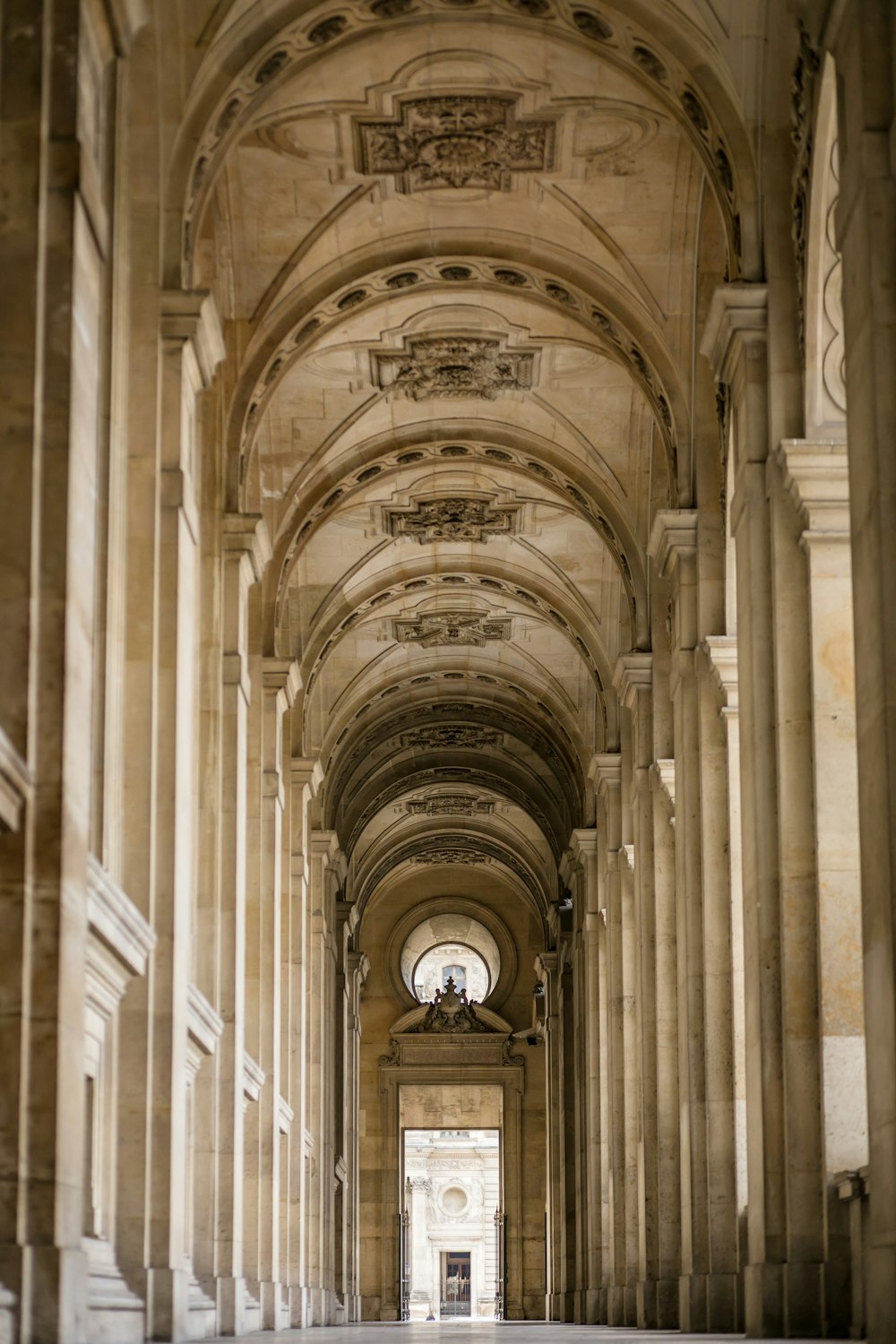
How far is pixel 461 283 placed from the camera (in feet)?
79.1

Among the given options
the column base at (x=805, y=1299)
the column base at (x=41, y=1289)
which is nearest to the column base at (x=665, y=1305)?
the column base at (x=805, y=1299)

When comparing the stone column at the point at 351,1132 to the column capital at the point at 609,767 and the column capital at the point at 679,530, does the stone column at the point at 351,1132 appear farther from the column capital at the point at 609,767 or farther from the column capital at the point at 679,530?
the column capital at the point at 679,530

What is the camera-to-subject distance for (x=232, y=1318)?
67.6 feet

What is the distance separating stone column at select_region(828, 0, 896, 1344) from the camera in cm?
1062

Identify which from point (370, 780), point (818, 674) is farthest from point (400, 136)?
point (370, 780)

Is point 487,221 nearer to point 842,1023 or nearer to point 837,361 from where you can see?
point 837,361

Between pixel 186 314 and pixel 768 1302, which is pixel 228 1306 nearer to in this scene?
pixel 768 1302

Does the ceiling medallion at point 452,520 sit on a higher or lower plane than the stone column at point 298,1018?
higher

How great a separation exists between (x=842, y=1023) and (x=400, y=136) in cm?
1075

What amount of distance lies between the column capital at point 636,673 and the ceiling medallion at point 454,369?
395 centimetres

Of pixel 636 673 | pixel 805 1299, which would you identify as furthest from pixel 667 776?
pixel 805 1299

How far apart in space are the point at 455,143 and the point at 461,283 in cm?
303

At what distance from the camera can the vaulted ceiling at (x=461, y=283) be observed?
60.3 feet

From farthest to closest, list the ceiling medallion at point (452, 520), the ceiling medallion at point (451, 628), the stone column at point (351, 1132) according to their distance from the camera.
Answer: the stone column at point (351, 1132), the ceiling medallion at point (451, 628), the ceiling medallion at point (452, 520)
